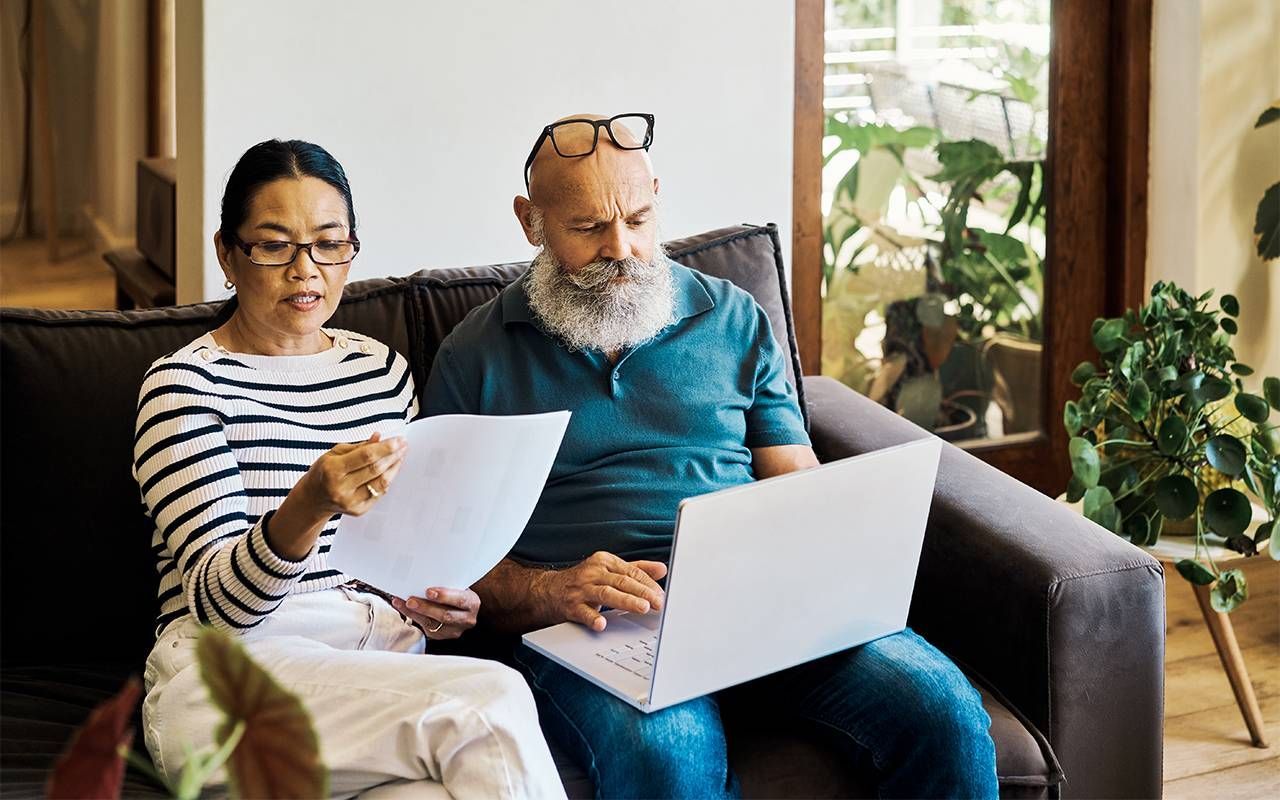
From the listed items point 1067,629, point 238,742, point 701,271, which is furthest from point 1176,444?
point 238,742

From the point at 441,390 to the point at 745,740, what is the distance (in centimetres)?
60

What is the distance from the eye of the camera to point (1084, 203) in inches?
126

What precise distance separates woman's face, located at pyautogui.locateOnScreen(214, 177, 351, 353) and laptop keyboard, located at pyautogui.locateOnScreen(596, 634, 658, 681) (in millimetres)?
536

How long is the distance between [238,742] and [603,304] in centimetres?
115

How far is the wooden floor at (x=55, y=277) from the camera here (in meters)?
4.21

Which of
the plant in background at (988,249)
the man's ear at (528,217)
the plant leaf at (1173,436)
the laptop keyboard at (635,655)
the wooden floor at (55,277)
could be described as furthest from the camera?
the wooden floor at (55,277)

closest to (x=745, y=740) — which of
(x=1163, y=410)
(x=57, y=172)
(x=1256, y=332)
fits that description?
(x=1163, y=410)

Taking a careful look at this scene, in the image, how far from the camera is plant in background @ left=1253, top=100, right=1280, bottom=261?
2.99 m

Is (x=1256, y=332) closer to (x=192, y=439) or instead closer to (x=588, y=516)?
(x=588, y=516)

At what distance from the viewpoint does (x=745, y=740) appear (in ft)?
5.41

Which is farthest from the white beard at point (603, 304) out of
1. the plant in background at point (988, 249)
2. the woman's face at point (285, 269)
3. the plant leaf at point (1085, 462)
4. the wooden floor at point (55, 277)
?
the wooden floor at point (55, 277)

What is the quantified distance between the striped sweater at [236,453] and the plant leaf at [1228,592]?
1.37 m

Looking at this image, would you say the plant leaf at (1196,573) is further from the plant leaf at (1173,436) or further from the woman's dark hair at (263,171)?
the woman's dark hair at (263,171)

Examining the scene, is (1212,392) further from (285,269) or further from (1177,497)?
(285,269)
